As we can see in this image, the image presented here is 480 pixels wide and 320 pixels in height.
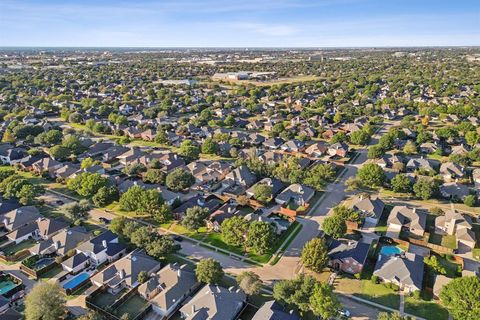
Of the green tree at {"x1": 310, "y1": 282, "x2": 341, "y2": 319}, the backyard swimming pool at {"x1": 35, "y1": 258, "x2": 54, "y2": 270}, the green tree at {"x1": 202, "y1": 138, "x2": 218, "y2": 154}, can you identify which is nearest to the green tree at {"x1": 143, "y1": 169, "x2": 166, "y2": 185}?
the green tree at {"x1": 202, "y1": 138, "x2": 218, "y2": 154}

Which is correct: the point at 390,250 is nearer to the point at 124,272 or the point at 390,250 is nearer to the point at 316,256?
the point at 316,256

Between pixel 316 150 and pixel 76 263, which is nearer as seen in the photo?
pixel 76 263

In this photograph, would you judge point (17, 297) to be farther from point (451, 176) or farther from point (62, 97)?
point (62, 97)

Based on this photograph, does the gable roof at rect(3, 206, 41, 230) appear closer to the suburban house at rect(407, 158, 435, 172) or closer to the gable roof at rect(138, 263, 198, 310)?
the gable roof at rect(138, 263, 198, 310)

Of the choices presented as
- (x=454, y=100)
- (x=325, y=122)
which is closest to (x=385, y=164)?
(x=325, y=122)

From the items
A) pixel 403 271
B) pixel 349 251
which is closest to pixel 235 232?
pixel 349 251
